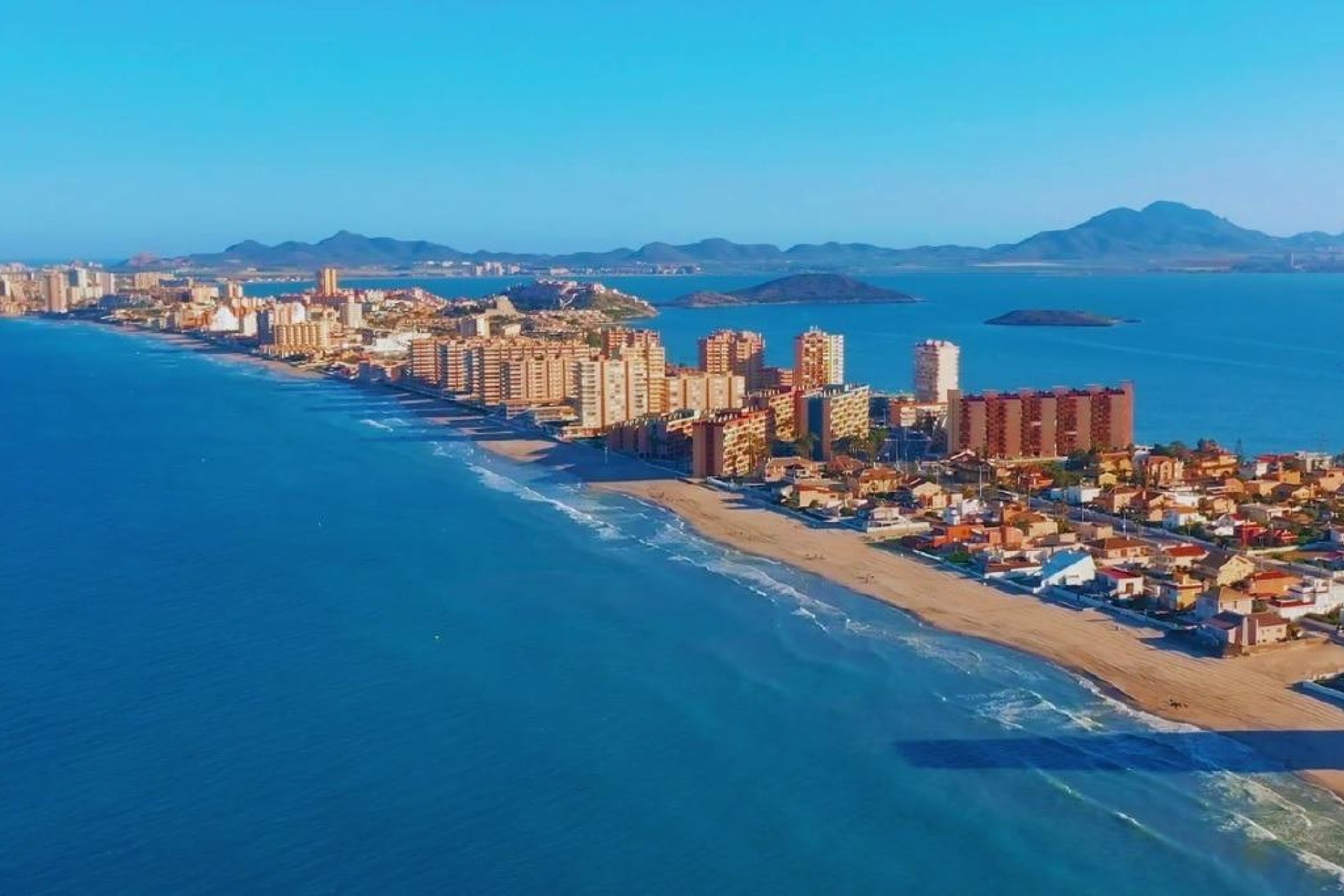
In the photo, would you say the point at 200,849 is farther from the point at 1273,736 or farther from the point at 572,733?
the point at 1273,736

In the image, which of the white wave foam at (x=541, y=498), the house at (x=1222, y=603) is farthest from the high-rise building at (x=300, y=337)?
the house at (x=1222, y=603)

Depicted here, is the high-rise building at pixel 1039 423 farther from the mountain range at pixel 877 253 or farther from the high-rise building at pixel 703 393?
the mountain range at pixel 877 253

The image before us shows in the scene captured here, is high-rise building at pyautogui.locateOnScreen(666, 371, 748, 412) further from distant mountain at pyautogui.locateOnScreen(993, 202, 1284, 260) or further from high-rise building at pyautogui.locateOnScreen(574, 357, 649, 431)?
distant mountain at pyautogui.locateOnScreen(993, 202, 1284, 260)

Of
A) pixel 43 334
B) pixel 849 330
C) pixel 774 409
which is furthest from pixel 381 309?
pixel 774 409

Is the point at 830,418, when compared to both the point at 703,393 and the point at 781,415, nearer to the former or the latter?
the point at 781,415

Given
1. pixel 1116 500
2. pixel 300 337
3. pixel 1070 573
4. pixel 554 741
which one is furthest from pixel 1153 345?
pixel 554 741

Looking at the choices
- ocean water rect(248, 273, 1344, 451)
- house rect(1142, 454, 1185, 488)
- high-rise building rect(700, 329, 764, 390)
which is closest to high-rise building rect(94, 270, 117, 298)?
ocean water rect(248, 273, 1344, 451)
